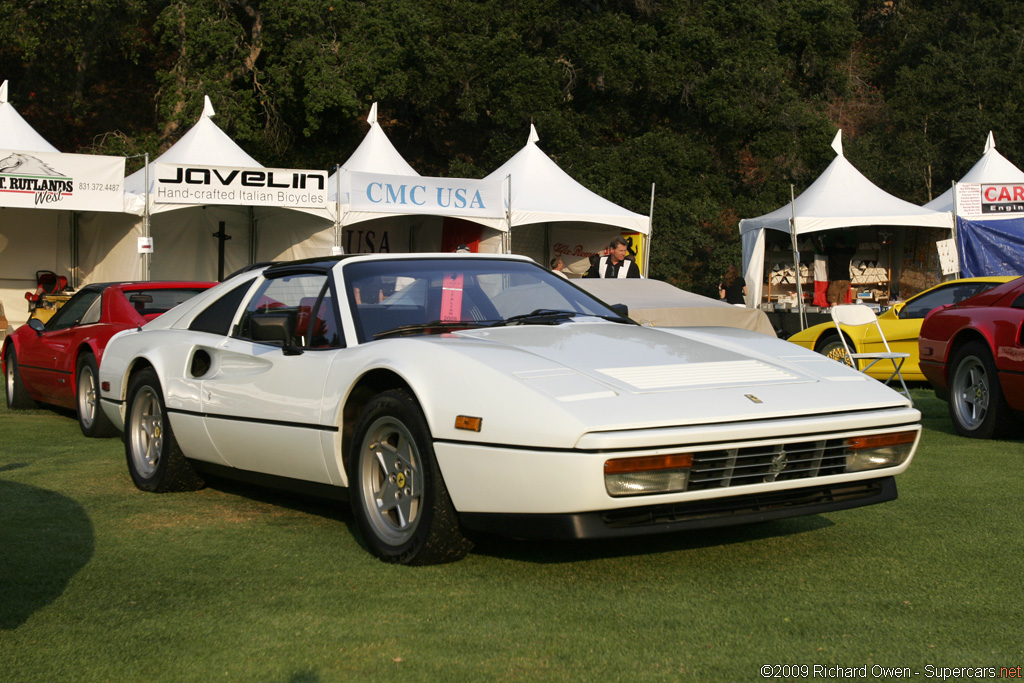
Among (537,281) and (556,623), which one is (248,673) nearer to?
(556,623)

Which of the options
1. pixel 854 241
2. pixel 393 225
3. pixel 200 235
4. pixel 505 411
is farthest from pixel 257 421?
pixel 854 241

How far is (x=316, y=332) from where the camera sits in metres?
4.73

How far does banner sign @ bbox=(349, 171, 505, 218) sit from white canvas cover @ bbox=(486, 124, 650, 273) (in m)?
0.52

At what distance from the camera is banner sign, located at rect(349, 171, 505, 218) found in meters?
17.3

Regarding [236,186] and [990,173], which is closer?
[236,186]

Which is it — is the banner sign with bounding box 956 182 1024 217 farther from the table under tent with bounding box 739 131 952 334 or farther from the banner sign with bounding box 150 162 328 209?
the banner sign with bounding box 150 162 328 209

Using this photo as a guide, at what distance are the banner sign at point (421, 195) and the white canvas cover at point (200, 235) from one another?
1138mm

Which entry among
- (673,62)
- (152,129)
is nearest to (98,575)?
(673,62)

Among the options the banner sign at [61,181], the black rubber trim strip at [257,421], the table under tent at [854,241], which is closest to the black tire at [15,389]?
the black rubber trim strip at [257,421]

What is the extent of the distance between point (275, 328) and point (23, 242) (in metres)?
17.0

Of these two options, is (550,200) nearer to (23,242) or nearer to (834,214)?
(834,214)

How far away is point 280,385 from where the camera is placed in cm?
472

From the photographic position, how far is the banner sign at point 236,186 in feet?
53.5

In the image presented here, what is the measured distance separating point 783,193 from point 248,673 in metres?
33.1
